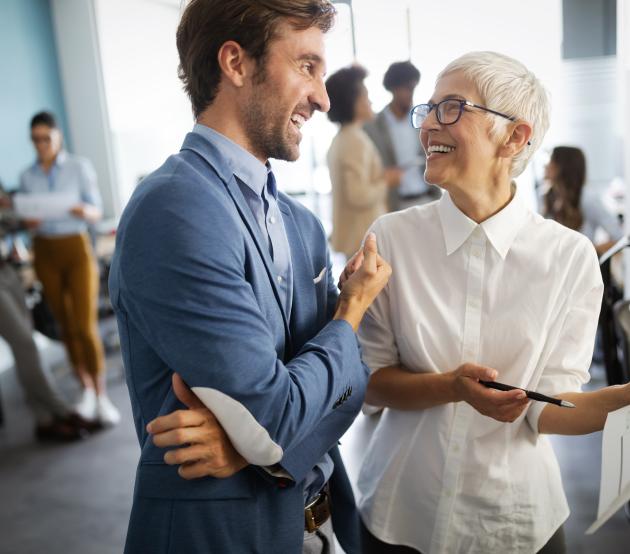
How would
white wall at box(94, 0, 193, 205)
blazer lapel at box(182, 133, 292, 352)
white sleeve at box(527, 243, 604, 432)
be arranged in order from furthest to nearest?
white wall at box(94, 0, 193, 205) → white sleeve at box(527, 243, 604, 432) → blazer lapel at box(182, 133, 292, 352)

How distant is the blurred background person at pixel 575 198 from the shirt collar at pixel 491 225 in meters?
2.20

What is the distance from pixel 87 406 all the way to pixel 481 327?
9.70 ft

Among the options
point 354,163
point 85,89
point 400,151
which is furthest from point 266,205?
point 85,89

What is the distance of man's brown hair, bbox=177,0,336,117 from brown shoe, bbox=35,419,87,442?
2.76 metres

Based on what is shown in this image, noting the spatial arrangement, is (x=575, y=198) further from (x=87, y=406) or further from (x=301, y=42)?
(x=87, y=406)

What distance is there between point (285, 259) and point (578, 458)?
7.45ft

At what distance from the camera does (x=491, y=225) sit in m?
1.09

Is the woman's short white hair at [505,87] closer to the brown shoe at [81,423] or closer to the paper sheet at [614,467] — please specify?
the paper sheet at [614,467]

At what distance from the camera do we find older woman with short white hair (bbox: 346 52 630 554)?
3.44ft

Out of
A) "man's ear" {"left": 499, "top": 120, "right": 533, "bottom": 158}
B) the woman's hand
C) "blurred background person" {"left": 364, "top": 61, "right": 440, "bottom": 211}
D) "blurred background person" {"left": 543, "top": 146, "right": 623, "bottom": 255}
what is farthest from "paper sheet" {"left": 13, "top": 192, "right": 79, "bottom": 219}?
"man's ear" {"left": 499, "top": 120, "right": 533, "bottom": 158}

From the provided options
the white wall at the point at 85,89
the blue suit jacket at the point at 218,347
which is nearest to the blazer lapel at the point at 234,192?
the blue suit jacket at the point at 218,347

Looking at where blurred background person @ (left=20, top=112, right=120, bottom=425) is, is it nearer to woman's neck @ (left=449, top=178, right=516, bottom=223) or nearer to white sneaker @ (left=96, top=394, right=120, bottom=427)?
white sneaker @ (left=96, top=394, right=120, bottom=427)

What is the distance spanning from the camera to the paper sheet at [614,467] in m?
0.75

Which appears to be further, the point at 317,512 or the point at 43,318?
the point at 43,318
